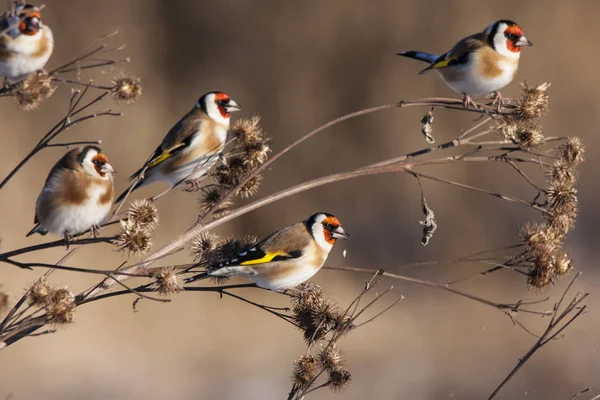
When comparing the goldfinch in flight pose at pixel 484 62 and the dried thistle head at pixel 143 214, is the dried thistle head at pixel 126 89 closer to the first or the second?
the dried thistle head at pixel 143 214

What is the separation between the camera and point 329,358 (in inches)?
92.2

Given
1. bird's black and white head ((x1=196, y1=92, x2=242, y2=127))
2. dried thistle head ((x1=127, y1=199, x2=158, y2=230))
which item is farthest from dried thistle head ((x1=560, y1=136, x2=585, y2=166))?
bird's black and white head ((x1=196, y1=92, x2=242, y2=127))

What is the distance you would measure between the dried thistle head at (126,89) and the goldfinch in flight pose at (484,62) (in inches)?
54.2

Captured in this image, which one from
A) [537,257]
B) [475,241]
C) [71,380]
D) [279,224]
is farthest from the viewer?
[475,241]

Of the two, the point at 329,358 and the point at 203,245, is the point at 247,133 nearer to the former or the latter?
the point at 203,245

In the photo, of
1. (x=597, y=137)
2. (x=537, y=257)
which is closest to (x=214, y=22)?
(x=597, y=137)

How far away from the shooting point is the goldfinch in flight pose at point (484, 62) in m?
3.33

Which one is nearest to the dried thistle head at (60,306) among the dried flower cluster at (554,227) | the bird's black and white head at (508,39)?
the dried flower cluster at (554,227)

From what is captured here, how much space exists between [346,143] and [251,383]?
7.42ft

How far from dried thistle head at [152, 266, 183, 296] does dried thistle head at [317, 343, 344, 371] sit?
43 centimetres

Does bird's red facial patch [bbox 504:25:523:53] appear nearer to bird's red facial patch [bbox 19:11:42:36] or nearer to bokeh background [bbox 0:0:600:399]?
bird's red facial patch [bbox 19:11:42:36]

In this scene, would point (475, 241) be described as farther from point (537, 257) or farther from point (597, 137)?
point (537, 257)

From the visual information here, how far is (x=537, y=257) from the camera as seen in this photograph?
2.50 meters

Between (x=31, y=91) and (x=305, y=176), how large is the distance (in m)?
5.71
